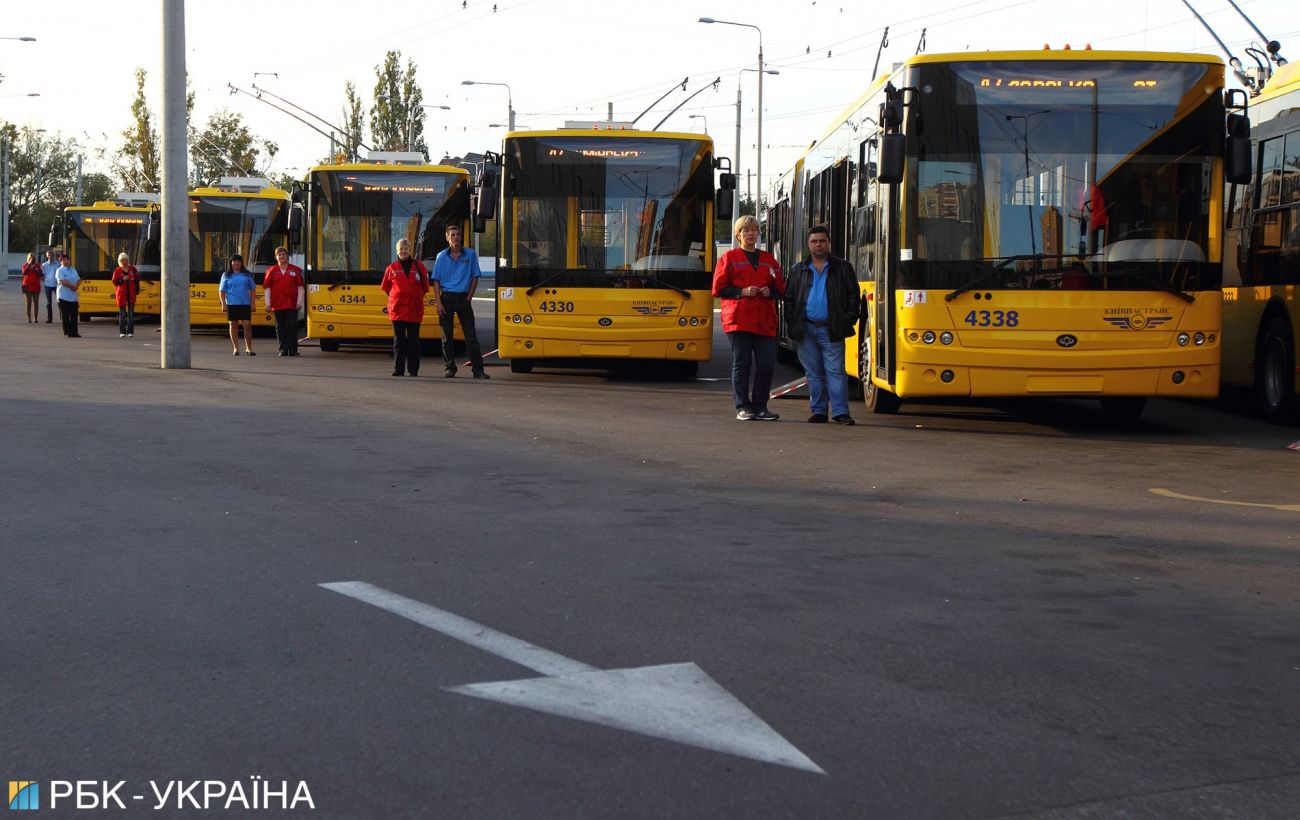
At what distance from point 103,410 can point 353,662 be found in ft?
32.5

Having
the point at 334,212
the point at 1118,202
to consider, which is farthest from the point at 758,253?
the point at 334,212

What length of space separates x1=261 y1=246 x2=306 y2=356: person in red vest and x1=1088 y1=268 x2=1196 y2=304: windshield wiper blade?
14.7 m

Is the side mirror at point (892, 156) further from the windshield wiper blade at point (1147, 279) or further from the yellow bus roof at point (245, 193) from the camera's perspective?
the yellow bus roof at point (245, 193)

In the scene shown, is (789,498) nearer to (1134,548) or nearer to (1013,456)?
(1134,548)

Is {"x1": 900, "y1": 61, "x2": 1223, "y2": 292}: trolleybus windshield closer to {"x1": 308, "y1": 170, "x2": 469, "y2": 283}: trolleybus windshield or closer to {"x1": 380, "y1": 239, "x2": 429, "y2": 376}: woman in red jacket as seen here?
{"x1": 380, "y1": 239, "x2": 429, "y2": 376}: woman in red jacket

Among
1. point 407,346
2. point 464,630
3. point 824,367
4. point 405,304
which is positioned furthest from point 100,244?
point 464,630

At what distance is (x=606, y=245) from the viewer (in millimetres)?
19672

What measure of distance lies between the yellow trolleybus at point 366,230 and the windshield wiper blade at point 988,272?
13044 mm

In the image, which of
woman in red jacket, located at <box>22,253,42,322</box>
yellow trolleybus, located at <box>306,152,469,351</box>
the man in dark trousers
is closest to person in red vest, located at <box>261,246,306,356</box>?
yellow trolleybus, located at <box>306,152,469,351</box>

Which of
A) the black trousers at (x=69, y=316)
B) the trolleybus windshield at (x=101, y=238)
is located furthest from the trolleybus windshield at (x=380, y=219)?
the trolleybus windshield at (x=101, y=238)

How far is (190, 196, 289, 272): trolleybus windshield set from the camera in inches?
1270

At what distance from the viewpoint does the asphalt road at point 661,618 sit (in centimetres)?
409
